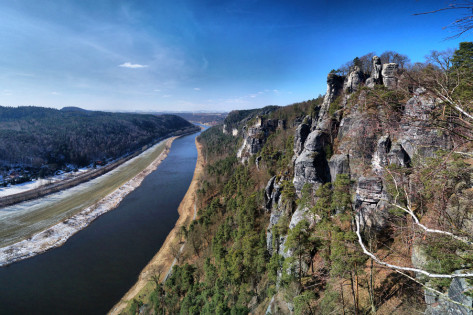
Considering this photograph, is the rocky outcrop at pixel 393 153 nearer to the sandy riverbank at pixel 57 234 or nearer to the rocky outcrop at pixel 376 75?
the rocky outcrop at pixel 376 75

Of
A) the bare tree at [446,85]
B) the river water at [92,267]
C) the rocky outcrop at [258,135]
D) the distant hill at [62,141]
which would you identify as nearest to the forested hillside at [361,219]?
the bare tree at [446,85]

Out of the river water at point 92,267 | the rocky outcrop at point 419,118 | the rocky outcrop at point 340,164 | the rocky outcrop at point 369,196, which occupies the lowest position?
the river water at point 92,267

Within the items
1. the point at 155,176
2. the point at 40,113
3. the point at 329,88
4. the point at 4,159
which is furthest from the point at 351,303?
the point at 40,113

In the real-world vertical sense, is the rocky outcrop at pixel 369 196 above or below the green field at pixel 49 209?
above

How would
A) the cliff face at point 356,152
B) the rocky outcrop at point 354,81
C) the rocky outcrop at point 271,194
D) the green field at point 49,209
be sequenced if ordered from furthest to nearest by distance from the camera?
the green field at point 49,209 < the rocky outcrop at point 354,81 < the rocky outcrop at point 271,194 < the cliff face at point 356,152

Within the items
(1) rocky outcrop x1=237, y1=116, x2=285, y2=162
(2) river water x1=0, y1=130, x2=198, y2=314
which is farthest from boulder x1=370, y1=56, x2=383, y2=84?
(2) river water x1=0, y1=130, x2=198, y2=314

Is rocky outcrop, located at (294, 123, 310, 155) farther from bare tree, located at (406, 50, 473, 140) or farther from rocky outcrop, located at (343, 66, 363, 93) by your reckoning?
bare tree, located at (406, 50, 473, 140)

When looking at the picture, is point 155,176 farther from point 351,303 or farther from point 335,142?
point 351,303
